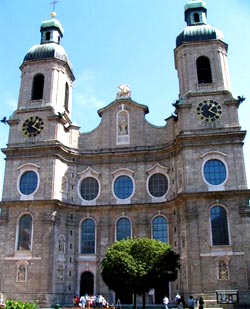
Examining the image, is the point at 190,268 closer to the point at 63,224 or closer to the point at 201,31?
the point at 63,224

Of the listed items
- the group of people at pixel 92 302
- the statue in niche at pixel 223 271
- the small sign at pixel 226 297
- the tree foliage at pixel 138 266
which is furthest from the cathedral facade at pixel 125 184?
the tree foliage at pixel 138 266

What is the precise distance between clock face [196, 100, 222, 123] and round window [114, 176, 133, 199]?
8.21 metres

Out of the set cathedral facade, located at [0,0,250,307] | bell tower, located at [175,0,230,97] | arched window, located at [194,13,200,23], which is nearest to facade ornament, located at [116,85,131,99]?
cathedral facade, located at [0,0,250,307]

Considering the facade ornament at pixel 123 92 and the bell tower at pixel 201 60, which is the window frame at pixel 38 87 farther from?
the bell tower at pixel 201 60

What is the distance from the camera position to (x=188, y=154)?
30.8 m

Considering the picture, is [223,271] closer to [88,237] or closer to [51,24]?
[88,237]

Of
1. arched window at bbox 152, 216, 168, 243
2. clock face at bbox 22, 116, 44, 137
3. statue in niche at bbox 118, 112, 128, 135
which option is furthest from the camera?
statue in niche at bbox 118, 112, 128, 135

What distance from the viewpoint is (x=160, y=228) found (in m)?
32.0

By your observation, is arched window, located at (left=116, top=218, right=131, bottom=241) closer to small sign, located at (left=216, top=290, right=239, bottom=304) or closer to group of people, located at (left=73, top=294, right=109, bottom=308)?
group of people, located at (left=73, top=294, right=109, bottom=308)

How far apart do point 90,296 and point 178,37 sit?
24.1 m

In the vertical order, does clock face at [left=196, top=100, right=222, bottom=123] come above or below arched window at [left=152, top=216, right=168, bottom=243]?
above

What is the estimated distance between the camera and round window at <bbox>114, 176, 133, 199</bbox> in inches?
1314

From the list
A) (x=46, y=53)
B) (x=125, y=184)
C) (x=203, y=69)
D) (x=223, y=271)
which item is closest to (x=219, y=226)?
(x=223, y=271)

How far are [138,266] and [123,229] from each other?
29.4 feet
